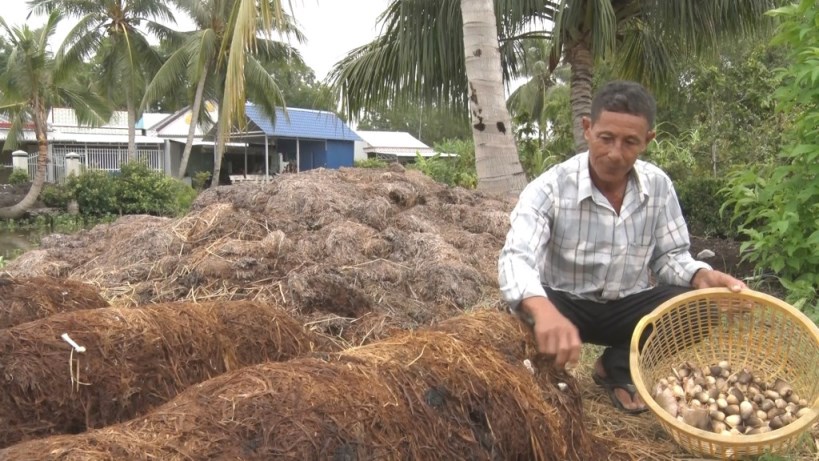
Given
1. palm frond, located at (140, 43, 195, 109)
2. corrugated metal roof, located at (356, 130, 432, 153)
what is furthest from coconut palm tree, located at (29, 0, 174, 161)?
corrugated metal roof, located at (356, 130, 432, 153)

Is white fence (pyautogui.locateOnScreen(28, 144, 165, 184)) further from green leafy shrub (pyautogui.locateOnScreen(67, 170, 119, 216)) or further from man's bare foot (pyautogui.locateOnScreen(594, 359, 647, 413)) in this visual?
man's bare foot (pyautogui.locateOnScreen(594, 359, 647, 413))

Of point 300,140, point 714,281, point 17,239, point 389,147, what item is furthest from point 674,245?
point 389,147

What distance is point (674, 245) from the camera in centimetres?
279

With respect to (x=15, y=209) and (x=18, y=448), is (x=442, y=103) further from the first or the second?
(x=15, y=209)

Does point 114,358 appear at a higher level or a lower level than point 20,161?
lower

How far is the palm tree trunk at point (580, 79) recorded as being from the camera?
813 centimetres

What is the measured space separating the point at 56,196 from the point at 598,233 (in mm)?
19322

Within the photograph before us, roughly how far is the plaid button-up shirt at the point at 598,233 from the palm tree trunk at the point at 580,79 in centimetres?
549

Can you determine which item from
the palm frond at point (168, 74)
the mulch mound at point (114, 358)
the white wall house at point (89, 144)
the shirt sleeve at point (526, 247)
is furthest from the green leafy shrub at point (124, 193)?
the shirt sleeve at point (526, 247)

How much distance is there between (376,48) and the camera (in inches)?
356

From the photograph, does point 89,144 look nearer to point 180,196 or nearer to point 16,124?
point 16,124

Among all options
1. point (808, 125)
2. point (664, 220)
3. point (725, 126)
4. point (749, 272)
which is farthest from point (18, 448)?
point (725, 126)

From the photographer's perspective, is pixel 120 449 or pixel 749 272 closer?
pixel 120 449

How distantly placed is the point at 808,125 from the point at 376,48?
6.10 metres
